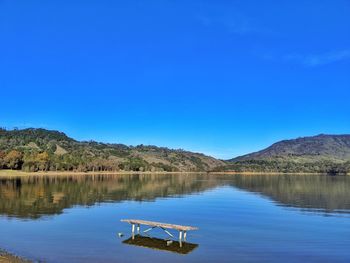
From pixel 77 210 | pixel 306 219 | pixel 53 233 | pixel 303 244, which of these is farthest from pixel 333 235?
pixel 77 210

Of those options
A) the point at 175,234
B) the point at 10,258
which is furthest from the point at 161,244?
the point at 10,258

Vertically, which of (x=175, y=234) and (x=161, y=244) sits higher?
(x=175, y=234)

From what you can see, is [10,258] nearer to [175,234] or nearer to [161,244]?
[161,244]

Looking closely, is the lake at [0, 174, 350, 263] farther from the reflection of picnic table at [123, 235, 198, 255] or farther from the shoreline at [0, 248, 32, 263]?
the shoreline at [0, 248, 32, 263]

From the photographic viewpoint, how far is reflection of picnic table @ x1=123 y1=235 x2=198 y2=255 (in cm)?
4036

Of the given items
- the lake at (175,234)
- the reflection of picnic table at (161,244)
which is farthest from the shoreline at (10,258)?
the reflection of picnic table at (161,244)

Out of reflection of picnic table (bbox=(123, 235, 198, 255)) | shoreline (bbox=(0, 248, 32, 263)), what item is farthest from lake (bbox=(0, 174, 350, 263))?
shoreline (bbox=(0, 248, 32, 263))

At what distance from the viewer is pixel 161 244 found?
42.5 metres

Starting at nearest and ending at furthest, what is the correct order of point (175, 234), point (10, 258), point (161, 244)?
1. point (10, 258)
2. point (161, 244)
3. point (175, 234)

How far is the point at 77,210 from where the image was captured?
238 feet

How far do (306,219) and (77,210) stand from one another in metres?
37.4

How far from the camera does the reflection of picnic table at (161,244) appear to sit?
132ft

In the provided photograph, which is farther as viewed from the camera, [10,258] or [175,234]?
[175,234]

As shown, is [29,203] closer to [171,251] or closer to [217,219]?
[217,219]
